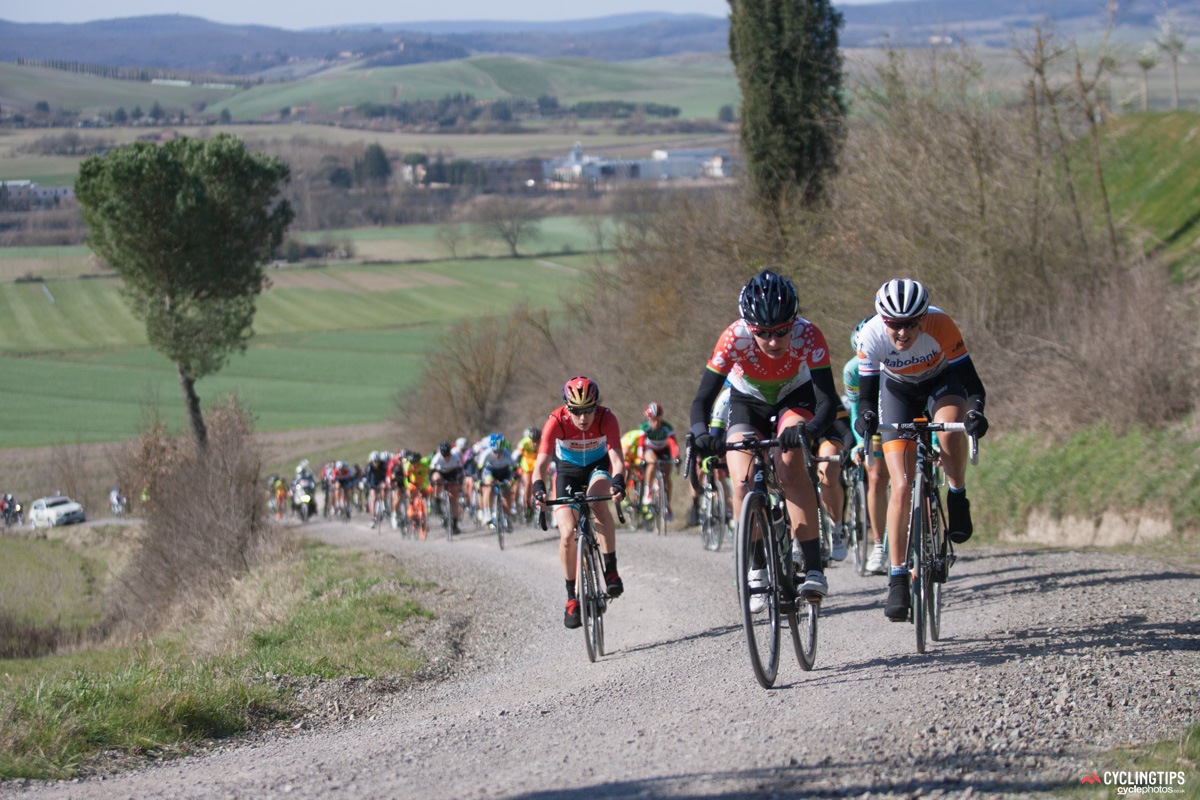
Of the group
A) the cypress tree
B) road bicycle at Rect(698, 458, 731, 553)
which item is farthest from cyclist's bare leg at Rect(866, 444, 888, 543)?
the cypress tree

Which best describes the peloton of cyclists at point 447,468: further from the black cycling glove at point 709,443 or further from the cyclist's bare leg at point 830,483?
the black cycling glove at point 709,443

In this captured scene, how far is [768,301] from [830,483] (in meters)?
3.08

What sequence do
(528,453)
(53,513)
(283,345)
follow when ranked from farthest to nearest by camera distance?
(283,345)
(53,513)
(528,453)

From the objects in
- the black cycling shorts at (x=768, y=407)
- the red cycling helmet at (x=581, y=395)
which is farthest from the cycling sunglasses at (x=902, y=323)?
the red cycling helmet at (x=581, y=395)

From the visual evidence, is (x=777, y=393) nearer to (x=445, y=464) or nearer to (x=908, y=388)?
(x=908, y=388)

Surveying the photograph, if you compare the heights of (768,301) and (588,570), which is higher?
(768,301)

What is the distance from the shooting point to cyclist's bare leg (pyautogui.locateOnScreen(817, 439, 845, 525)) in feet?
Answer: 33.1

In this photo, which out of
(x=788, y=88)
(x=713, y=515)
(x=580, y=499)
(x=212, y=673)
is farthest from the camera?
(x=788, y=88)

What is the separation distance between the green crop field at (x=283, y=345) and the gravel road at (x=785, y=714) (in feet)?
158

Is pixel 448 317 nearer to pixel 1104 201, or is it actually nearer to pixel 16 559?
pixel 16 559

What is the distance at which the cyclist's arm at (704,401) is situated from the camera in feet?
24.6

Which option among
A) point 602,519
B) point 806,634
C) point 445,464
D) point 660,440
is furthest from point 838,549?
point 445,464

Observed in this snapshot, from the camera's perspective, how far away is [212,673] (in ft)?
32.6

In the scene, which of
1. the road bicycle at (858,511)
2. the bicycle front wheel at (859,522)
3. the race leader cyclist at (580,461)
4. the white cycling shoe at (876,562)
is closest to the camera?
the white cycling shoe at (876,562)
